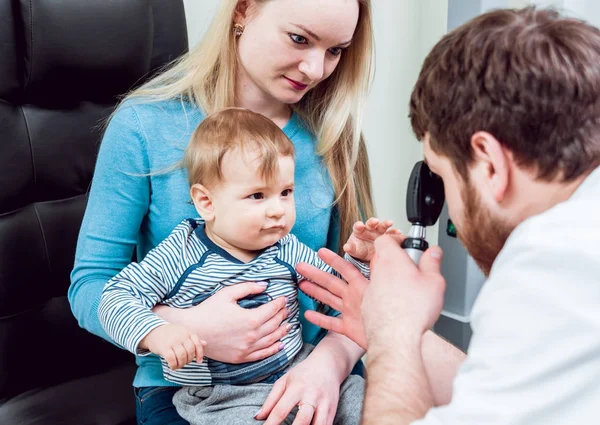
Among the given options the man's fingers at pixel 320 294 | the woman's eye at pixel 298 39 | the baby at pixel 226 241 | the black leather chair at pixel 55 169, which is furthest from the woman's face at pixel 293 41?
the man's fingers at pixel 320 294

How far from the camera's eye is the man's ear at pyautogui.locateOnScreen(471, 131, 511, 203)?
→ 0.90 meters

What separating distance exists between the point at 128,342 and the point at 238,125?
405 mm

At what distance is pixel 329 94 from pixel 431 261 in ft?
1.81

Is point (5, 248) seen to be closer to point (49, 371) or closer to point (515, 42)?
point (49, 371)

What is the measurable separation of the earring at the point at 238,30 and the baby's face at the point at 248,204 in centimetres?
31

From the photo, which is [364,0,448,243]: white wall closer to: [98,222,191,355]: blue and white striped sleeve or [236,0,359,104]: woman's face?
[236,0,359,104]: woman's face

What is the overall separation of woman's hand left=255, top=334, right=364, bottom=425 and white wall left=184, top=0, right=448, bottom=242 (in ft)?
4.12

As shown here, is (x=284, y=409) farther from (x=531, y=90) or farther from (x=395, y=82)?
(x=395, y=82)

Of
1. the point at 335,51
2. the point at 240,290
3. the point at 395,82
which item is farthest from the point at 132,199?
the point at 395,82

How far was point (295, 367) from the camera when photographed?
47.1 inches

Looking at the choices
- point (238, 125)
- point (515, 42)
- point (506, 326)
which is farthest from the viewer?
point (238, 125)

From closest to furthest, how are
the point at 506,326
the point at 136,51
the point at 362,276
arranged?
the point at 506,326 → the point at 362,276 → the point at 136,51

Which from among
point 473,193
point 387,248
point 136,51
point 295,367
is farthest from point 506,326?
point 136,51

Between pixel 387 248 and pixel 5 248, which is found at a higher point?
pixel 387 248
